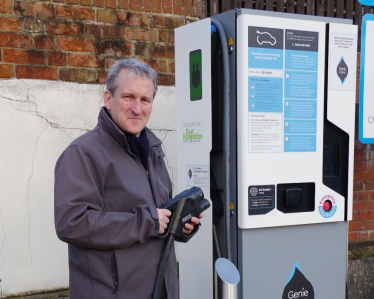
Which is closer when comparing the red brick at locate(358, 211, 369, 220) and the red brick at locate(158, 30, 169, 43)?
the red brick at locate(158, 30, 169, 43)

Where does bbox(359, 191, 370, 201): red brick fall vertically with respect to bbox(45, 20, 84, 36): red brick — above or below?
below

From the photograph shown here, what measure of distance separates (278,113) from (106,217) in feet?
4.27

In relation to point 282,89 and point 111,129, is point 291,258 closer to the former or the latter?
point 282,89

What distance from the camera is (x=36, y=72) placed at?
3705mm

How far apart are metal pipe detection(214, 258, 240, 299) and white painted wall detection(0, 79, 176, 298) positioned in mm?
1894

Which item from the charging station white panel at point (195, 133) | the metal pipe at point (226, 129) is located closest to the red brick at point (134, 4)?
the charging station white panel at point (195, 133)

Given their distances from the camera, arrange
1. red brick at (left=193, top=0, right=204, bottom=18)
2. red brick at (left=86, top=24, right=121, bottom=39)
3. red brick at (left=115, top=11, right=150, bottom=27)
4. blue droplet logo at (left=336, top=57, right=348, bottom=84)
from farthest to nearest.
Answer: red brick at (left=193, top=0, right=204, bottom=18), red brick at (left=115, top=11, right=150, bottom=27), red brick at (left=86, top=24, right=121, bottom=39), blue droplet logo at (left=336, top=57, right=348, bottom=84)

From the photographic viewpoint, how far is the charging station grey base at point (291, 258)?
285 cm

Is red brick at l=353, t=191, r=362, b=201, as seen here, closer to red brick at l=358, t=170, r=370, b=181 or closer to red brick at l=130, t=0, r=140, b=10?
red brick at l=358, t=170, r=370, b=181

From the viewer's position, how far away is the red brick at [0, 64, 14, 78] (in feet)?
11.8

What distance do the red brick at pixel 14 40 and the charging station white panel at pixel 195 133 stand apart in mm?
1189

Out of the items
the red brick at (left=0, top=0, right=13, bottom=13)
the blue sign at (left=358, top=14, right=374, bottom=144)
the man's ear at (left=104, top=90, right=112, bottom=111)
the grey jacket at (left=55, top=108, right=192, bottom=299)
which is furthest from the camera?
the red brick at (left=0, top=0, right=13, bottom=13)

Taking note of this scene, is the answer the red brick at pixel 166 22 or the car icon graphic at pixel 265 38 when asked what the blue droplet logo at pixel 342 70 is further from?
the red brick at pixel 166 22

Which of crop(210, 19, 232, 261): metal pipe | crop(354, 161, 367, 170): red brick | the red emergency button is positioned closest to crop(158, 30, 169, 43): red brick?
crop(210, 19, 232, 261): metal pipe
